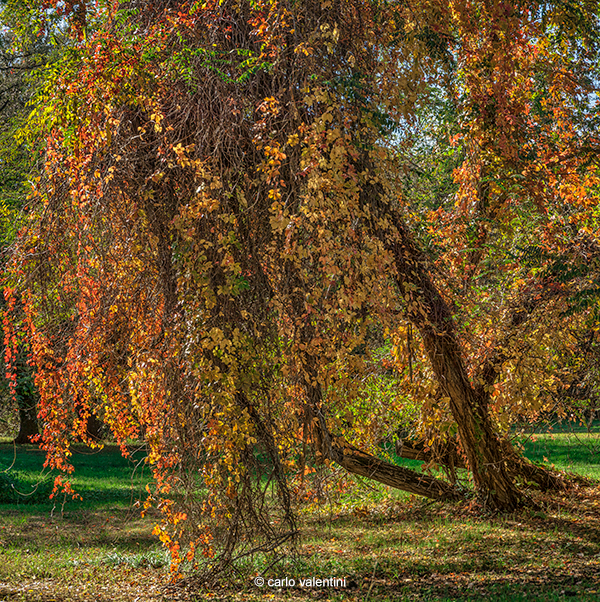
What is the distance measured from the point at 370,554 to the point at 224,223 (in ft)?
13.3

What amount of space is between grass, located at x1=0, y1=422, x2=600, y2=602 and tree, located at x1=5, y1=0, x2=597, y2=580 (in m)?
1.19

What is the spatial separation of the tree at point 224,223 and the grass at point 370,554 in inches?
47.0

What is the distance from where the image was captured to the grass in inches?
211

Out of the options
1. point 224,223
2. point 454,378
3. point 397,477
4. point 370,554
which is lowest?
point 370,554

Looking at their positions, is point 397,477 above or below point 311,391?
below

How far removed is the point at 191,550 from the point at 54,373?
5.56ft

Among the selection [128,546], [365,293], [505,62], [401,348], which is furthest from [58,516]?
[505,62]

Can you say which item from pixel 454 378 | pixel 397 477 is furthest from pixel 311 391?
pixel 397 477

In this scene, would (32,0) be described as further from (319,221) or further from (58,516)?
(58,516)

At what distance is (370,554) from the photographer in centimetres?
668

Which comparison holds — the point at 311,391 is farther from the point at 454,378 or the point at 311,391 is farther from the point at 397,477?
the point at 397,477

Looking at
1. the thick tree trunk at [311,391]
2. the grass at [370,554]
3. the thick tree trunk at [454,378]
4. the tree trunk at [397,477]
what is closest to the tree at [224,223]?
the thick tree trunk at [311,391]

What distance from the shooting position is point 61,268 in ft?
16.4

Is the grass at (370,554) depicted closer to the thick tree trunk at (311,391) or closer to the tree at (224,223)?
the thick tree trunk at (311,391)
